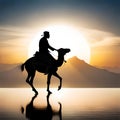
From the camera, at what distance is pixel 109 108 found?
47.6ft

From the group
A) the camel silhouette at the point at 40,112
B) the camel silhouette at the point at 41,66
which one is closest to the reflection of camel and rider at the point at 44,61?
the camel silhouette at the point at 41,66

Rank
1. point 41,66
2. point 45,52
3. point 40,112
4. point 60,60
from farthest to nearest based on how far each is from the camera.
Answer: point 60,60 → point 41,66 → point 45,52 → point 40,112

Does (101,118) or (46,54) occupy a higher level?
(46,54)

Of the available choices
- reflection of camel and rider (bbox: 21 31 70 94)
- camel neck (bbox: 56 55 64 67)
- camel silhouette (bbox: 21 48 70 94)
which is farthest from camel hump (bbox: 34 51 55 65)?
camel neck (bbox: 56 55 64 67)

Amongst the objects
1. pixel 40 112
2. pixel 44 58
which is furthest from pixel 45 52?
pixel 40 112

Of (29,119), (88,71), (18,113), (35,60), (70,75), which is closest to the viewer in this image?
(29,119)

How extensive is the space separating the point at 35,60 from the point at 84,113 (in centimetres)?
794

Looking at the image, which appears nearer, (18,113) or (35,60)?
(18,113)

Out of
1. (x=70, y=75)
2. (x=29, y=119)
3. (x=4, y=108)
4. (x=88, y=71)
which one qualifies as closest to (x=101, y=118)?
(x=29, y=119)

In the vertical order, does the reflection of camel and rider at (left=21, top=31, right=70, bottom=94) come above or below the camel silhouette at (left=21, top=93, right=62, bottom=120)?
above

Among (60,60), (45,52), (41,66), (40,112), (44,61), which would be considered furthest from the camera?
(60,60)

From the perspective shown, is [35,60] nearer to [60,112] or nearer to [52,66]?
[52,66]

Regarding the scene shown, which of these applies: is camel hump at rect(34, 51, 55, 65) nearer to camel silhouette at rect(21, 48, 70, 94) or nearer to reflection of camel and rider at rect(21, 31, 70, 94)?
reflection of camel and rider at rect(21, 31, 70, 94)

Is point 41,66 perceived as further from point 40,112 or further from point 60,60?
point 40,112
